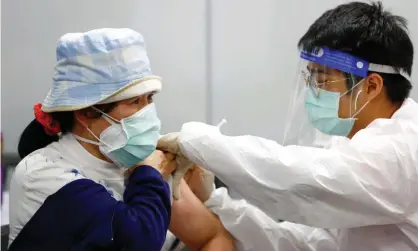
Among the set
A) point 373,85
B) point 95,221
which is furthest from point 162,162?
point 373,85

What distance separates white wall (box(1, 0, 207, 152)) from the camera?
7.09 feet

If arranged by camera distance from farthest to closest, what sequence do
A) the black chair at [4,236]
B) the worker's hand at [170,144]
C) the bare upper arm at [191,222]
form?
the black chair at [4,236], the bare upper arm at [191,222], the worker's hand at [170,144]

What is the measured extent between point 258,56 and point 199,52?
10.3 inches

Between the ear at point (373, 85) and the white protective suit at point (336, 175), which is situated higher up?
the ear at point (373, 85)

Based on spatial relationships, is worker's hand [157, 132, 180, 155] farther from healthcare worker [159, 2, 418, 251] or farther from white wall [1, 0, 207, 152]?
white wall [1, 0, 207, 152]

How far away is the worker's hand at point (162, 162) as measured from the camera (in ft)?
4.27

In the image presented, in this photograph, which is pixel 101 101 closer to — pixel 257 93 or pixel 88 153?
pixel 88 153

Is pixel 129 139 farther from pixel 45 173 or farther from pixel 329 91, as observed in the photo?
pixel 329 91

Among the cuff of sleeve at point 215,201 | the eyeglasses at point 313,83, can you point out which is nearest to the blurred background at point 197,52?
the cuff of sleeve at point 215,201

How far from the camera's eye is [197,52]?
228 cm

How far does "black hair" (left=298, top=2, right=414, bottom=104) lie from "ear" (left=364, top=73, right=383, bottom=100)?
2 centimetres

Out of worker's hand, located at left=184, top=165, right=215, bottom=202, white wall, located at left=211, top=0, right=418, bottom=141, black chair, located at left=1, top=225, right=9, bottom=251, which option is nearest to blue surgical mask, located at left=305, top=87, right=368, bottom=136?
worker's hand, located at left=184, top=165, right=215, bottom=202

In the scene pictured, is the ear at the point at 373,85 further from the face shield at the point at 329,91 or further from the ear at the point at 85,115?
the ear at the point at 85,115

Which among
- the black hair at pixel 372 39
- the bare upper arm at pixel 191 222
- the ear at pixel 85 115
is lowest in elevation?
the bare upper arm at pixel 191 222
